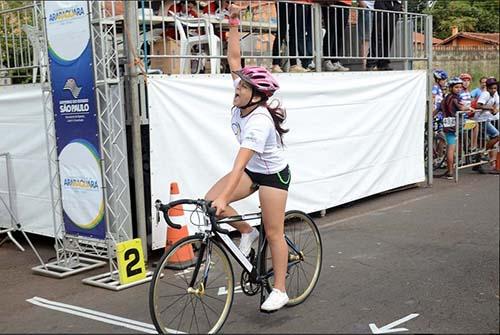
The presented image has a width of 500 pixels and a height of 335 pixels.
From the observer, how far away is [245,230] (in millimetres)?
4645

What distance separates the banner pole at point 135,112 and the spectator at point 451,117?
7153 mm

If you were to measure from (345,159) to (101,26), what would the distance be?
14.8ft

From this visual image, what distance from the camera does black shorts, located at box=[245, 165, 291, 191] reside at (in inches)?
177

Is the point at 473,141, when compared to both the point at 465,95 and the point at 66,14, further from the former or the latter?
the point at 66,14

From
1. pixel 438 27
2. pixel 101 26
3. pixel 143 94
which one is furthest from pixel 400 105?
pixel 101 26

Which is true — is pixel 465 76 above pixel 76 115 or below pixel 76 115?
above

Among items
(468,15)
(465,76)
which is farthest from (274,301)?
(465,76)

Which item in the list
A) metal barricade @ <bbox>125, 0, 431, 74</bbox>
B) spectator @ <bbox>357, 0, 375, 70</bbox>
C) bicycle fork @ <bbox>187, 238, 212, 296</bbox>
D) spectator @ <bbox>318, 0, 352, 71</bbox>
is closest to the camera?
bicycle fork @ <bbox>187, 238, 212, 296</bbox>

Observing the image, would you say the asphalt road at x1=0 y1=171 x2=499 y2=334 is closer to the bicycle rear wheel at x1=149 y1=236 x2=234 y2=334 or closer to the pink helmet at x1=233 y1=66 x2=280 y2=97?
the bicycle rear wheel at x1=149 y1=236 x2=234 y2=334

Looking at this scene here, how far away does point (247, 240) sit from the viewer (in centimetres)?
467

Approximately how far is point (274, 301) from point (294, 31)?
4706 mm

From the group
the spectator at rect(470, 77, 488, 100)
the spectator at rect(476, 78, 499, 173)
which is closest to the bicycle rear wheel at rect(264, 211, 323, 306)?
the spectator at rect(476, 78, 499, 173)

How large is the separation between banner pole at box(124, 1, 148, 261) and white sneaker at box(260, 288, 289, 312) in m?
2.14

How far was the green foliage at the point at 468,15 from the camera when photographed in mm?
7445
